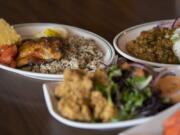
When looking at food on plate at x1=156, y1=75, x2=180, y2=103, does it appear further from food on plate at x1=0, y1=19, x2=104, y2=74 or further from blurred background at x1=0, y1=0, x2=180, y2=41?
blurred background at x1=0, y1=0, x2=180, y2=41

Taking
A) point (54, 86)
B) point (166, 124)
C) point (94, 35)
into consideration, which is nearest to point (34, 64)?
point (54, 86)

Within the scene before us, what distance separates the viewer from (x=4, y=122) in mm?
1195

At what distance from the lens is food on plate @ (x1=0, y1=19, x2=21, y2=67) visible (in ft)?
4.71

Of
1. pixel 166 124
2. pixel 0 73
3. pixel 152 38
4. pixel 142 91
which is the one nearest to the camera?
pixel 166 124

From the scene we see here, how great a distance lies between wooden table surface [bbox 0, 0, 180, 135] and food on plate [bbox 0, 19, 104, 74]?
0.06 metres

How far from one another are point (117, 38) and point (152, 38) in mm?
123

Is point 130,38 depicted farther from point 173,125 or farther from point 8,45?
point 173,125

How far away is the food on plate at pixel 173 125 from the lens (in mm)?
1046

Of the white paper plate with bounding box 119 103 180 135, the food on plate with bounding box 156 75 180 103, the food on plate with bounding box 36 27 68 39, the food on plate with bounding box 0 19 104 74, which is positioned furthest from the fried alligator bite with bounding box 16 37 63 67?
the white paper plate with bounding box 119 103 180 135

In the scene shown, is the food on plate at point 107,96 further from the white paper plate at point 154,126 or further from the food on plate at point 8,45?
the food on plate at point 8,45

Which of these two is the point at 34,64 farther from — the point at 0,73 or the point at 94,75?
the point at 94,75

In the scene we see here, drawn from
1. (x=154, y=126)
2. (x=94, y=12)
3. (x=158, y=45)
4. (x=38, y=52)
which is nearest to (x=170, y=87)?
(x=154, y=126)

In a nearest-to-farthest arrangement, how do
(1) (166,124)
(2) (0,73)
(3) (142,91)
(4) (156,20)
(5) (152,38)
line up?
(1) (166,124) < (3) (142,91) < (2) (0,73) < (5) (152,38) < (4) (156,20)

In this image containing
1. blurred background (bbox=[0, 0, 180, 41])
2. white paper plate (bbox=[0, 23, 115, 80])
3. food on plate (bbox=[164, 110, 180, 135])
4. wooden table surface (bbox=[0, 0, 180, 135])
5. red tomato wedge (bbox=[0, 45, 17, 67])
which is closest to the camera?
food on plate (bbox=[164, 110, 180, 135])
